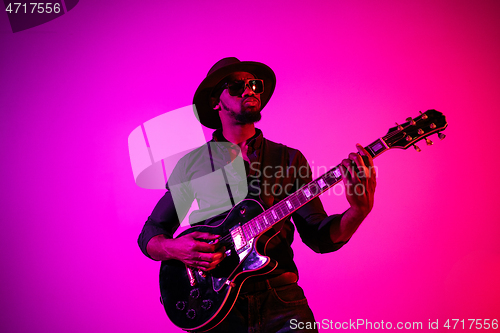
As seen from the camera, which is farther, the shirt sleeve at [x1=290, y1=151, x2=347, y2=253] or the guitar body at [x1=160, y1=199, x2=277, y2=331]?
the shirt sleeve at [x1=290, y1=151, x2=347, y2=253]

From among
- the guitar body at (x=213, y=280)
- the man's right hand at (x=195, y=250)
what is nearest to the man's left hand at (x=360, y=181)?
the guitar body at (x=213, y=280)

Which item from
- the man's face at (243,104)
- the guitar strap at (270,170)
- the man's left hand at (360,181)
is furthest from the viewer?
the man's face at (243,104)

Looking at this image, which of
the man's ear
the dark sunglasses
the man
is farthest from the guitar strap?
the man's ear

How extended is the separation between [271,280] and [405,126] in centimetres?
112

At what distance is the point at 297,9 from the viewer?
A: 2926mm

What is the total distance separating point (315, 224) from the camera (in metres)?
2.02

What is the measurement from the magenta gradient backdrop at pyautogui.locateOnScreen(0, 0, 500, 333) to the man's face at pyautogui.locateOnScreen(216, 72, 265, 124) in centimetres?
43

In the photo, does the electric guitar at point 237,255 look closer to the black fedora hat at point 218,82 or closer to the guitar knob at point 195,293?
the guitar knob at point 195,293

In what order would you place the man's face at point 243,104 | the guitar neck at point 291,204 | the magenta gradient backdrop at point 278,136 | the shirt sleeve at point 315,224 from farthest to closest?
the magenta gradient backdrop at point 278,136, the man's face at point 243,104, the shirt sleeve at point 315,224, the guitar neck at point 291,204

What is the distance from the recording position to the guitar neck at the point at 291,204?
1.82 meters

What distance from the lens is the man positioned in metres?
1.78

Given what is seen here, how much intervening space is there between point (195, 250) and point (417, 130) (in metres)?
1.38

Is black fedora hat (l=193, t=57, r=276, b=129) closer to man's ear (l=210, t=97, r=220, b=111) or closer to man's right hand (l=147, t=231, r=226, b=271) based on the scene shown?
man's ear (l=210, t=97, r=220, b=111)

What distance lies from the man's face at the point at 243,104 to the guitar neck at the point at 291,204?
0.75m
